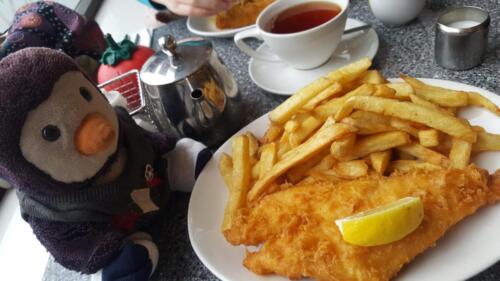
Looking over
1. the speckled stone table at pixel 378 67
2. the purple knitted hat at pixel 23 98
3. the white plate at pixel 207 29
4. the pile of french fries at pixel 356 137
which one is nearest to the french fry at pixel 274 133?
the pile of french fries at pixel 356 137

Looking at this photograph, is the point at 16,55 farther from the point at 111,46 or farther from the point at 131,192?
the point at 111,46

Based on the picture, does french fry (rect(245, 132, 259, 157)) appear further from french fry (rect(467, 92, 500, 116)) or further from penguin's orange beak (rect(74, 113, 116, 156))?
french fry (rect(467, 92, 500, 116))

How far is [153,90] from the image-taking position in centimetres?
110

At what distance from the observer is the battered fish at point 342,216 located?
0.72 metres

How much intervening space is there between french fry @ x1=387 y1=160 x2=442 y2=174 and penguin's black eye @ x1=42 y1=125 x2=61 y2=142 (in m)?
0.67

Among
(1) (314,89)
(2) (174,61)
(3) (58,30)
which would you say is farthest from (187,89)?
(3) (58,30)

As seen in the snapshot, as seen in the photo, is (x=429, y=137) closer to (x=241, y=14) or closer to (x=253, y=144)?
(x=253, y=144)

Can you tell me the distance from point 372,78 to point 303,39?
0.26 m

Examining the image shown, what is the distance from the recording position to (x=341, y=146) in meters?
0.87

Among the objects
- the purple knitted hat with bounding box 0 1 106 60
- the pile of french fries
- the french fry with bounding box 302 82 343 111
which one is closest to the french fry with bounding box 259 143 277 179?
the pile of french fries

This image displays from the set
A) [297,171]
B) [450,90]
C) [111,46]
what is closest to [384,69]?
[450,90]

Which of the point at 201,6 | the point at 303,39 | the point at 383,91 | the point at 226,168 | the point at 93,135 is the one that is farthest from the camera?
the point at 201,6

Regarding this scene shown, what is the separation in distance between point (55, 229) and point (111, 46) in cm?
78

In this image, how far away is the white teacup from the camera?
3.88ft
